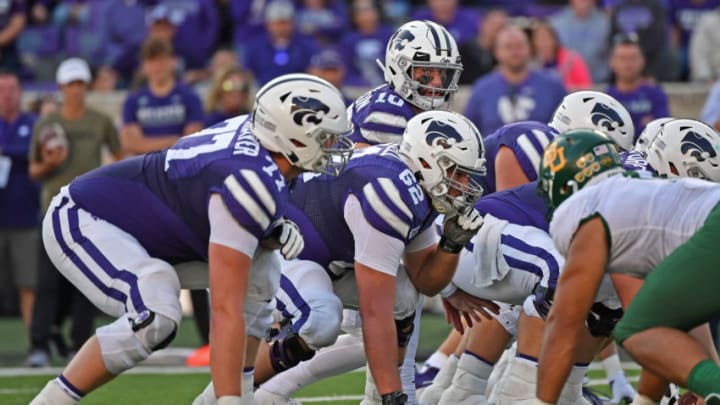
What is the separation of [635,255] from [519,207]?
1.60m

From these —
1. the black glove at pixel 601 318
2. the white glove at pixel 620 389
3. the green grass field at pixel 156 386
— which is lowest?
the green grass field at pixel 156 386

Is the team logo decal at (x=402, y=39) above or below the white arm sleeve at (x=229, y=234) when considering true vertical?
above

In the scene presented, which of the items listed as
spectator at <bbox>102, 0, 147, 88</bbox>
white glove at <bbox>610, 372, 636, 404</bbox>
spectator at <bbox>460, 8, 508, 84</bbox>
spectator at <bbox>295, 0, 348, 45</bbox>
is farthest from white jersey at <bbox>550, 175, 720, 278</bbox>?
spectator at <bbox>102, 0, 147, 88</bbox>

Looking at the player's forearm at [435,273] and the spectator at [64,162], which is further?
the spectator at [64,162]

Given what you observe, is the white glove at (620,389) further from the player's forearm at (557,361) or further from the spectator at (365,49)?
the spectator at (365,49)

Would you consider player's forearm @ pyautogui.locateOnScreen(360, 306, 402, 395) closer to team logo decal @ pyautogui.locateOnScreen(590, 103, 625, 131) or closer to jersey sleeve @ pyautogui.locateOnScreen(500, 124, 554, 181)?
jersey sleeve @ pyautogui.locateOnScreen(500, 124, 554, 181)

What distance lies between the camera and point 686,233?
4941mm

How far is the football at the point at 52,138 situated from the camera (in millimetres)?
9703

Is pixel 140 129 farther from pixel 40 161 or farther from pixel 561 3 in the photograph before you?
pixel 561 3

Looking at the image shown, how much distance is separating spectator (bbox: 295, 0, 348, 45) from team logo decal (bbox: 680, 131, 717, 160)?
23.0 feet

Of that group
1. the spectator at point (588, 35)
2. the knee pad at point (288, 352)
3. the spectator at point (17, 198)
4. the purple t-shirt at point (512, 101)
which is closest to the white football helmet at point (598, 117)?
the knee pad at point (288, 352)

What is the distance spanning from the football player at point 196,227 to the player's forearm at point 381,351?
A: 0.44m

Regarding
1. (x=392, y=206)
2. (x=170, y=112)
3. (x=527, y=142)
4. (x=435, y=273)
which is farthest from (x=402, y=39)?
(x=170, y=112)

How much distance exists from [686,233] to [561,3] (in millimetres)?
A: 9550
